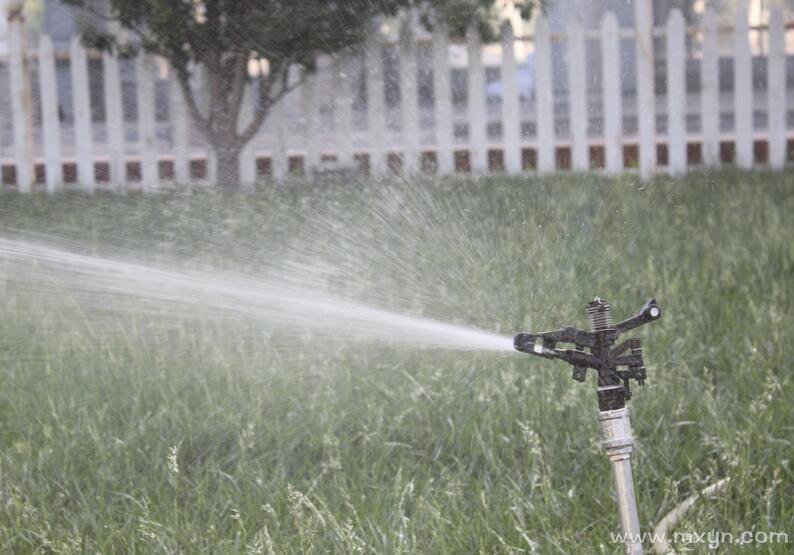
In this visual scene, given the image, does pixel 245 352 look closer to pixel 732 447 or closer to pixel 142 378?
pixel 142 378

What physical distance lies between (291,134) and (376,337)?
179 cm

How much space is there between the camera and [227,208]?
334cm

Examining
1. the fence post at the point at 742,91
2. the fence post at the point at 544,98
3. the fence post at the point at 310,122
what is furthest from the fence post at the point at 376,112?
the fence post at the point at 742,91

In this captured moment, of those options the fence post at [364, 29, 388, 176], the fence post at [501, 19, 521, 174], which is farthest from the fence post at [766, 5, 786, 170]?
the fence post at [364, 29, 388, 176]

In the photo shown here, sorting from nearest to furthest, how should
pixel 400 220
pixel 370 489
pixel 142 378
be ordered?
pixel 370 489 → pixel 142 378 → pixel 400 220

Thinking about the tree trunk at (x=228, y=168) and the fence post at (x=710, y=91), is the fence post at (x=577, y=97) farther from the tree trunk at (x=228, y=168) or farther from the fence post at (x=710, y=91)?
the tree trunk at (x=228, y=168)

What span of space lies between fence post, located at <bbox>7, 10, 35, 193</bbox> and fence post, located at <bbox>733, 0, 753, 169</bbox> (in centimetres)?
311

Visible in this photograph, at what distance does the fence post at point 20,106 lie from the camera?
4.33 metres

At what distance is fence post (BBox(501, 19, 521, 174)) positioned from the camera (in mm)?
4352

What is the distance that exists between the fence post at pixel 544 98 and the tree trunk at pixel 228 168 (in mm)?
1305

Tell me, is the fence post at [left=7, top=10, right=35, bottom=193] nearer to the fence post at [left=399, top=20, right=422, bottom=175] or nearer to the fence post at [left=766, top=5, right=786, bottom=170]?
the fence post at [left=399, top=20, right=422, bottom=175]

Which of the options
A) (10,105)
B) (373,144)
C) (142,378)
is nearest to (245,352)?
(142,378)

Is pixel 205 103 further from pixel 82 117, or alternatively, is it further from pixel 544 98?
pixel 544 98

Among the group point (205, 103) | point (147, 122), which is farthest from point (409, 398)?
point (147, 122)
